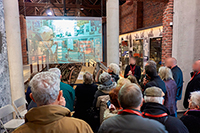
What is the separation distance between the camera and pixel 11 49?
416cm

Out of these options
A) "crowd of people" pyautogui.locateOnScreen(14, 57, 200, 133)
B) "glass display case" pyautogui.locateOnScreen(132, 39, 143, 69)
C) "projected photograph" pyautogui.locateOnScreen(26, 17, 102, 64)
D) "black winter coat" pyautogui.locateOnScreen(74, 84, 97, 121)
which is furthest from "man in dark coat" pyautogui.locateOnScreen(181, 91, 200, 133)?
"glass display case" pyautogui.locateOnScreen(132, 39, 143, 69)

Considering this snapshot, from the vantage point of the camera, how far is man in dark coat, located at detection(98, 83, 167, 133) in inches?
47.9

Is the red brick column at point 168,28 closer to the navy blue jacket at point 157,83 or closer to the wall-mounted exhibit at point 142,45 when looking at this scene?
the wall-mounted exhibit at point 142,45

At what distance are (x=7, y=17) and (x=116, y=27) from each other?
3231mm

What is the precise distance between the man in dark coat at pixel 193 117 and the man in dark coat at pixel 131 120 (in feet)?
2.44

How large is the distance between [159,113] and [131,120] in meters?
0.49

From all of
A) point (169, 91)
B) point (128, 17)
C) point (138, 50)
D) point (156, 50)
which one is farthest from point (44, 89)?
point (128, 17)

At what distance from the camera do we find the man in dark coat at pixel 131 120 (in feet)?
4.00

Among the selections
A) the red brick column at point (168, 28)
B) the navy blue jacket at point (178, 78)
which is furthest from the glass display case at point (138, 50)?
the navy blue jacket at point (178, 78)

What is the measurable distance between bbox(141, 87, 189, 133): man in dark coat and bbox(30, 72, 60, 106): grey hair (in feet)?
3.29

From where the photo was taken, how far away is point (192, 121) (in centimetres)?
178

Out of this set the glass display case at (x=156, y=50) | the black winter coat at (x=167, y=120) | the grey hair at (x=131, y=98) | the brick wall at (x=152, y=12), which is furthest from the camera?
the brick wall at (x=152, y=12)

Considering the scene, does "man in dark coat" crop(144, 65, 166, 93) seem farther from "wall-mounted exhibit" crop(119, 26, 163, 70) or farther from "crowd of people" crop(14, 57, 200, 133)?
"wall-mounted exhibit" crop(119, 26, 163, 70)

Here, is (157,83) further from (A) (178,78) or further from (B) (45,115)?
(B) (45,115)
